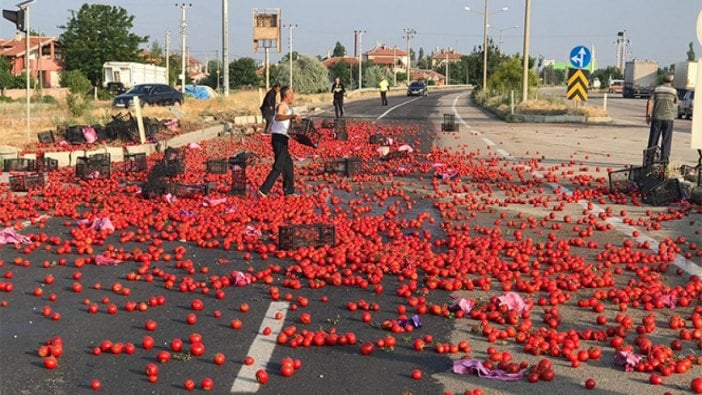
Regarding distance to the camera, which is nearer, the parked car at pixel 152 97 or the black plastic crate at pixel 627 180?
the black plastic crate at pixel 627 180

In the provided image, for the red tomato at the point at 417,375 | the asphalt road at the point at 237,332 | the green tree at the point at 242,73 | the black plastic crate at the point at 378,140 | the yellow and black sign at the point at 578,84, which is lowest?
the asphalt road at the point at 237,332

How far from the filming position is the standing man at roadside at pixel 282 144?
1259cm

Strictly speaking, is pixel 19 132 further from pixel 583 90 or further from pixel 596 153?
pixel 583 90

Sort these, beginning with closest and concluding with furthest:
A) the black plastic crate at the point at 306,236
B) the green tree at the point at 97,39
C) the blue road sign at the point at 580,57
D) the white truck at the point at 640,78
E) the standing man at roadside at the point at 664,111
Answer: the black plastic crate at the point at 306,236
the standing man at roadside at the point at 664,111
the blue road sign at the point at 580,57
the white truck at the point at 640,78
the green tree at the point at 97,39

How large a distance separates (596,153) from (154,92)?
2863 centimetres

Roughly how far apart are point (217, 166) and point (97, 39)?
8304 centimetres

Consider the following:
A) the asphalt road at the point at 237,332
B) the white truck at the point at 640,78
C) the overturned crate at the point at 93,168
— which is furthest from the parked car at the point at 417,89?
the asphalt road at the point at 237,332

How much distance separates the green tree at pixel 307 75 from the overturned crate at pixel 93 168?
3052 inches

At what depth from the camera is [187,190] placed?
12.7 m

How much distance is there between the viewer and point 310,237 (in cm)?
895

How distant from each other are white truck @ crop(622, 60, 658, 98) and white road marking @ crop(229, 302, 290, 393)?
A: 75.9 m

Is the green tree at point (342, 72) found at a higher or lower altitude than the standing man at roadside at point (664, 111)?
higher

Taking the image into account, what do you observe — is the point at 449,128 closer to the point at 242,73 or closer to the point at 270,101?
the point at 270,101

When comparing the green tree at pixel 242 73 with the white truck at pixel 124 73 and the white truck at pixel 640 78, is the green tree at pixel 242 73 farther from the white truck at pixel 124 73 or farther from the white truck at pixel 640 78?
the white truck at pixel 640 78
